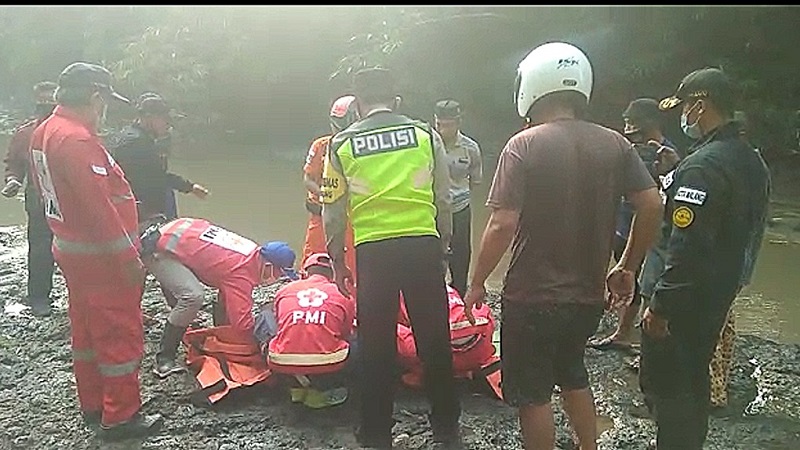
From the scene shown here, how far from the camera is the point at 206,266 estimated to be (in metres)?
4.48

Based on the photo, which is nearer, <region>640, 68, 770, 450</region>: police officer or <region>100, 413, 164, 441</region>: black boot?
<region>640, 68, 770, 450</region>: police officer

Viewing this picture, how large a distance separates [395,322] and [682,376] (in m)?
1.21

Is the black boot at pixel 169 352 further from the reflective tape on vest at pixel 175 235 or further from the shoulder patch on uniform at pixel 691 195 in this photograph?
the shoulder patch on uniform at pixel 691 195

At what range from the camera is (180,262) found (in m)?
4.54

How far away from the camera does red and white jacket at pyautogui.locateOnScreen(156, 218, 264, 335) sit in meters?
4.48

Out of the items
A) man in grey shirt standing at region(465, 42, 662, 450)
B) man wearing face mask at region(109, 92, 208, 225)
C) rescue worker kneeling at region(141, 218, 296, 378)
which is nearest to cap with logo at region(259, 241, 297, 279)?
rescue worker kneeling at region(141, 218, 296, 378)

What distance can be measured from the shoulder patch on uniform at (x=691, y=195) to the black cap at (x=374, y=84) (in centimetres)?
133

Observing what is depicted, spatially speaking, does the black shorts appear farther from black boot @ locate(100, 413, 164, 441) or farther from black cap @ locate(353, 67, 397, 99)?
black boot @ locate(100, 413, 164, 441)

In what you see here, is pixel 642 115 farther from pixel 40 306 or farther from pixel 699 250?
pixel 40 306

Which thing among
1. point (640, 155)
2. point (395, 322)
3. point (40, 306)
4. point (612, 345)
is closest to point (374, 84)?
point (395, 322)

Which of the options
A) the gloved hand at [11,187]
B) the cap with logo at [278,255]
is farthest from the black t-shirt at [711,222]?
the gloved hand at [11,187]

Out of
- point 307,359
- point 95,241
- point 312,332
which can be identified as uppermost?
point 95,241

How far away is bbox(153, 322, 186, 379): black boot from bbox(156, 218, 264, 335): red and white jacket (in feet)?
1.24

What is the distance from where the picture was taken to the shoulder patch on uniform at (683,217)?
113 inches
